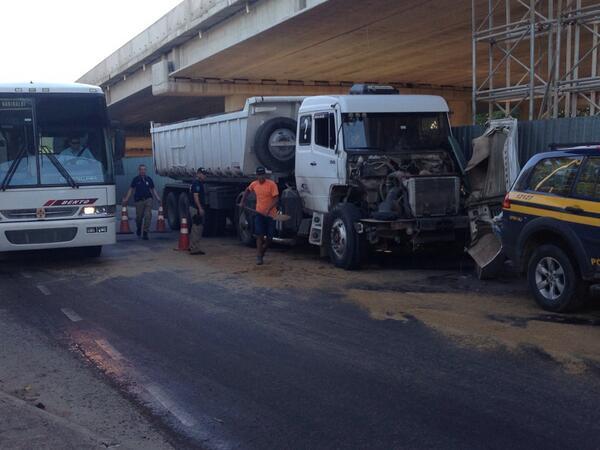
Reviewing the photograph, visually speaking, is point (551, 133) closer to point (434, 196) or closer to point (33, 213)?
point (434, 196)

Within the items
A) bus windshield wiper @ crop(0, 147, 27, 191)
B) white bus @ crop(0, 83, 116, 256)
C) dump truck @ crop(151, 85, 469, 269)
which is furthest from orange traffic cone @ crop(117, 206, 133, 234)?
bus windshield wiper @ crop(0, 147, 27, 191)

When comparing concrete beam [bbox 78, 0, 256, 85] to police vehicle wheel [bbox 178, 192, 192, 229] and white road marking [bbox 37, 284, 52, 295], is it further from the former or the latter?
white road marking [bbox 37, 284, 52, 295]

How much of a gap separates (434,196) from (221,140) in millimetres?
6436

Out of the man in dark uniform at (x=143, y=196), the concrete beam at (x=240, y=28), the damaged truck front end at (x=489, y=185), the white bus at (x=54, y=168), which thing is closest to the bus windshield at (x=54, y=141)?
the white bus at (x=54, y=168)

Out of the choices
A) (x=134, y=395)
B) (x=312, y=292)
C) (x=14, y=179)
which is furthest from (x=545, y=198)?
(x=14, y=179)

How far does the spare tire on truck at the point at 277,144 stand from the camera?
588 inches

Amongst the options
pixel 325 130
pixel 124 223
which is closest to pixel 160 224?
pixel 124 223

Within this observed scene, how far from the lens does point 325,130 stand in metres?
12.8

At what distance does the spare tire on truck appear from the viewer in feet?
49.0

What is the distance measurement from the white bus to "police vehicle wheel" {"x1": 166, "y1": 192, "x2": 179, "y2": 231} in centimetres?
687

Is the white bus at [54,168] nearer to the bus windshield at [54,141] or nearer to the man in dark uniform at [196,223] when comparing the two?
the bus windshield at [54,141]

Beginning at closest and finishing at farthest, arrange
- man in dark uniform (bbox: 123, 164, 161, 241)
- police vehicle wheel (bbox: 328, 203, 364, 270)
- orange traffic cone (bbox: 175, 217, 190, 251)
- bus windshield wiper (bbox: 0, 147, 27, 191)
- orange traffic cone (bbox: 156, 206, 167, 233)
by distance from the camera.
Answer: police vehicle wheel (bbox: 328, 203, 364, 270) → bus windshield wiper (bbox: 0, 147, 27, 191) → orange traffic cone (bbox: 175, 217, 190, 251) → man in dark uniform (bbox: 123, 164, 161, 241) → orange traffic cone (bbox: 156, 206, 167, 233)

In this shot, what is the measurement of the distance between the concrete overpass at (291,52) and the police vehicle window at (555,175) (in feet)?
35.1

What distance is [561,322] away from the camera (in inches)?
313
